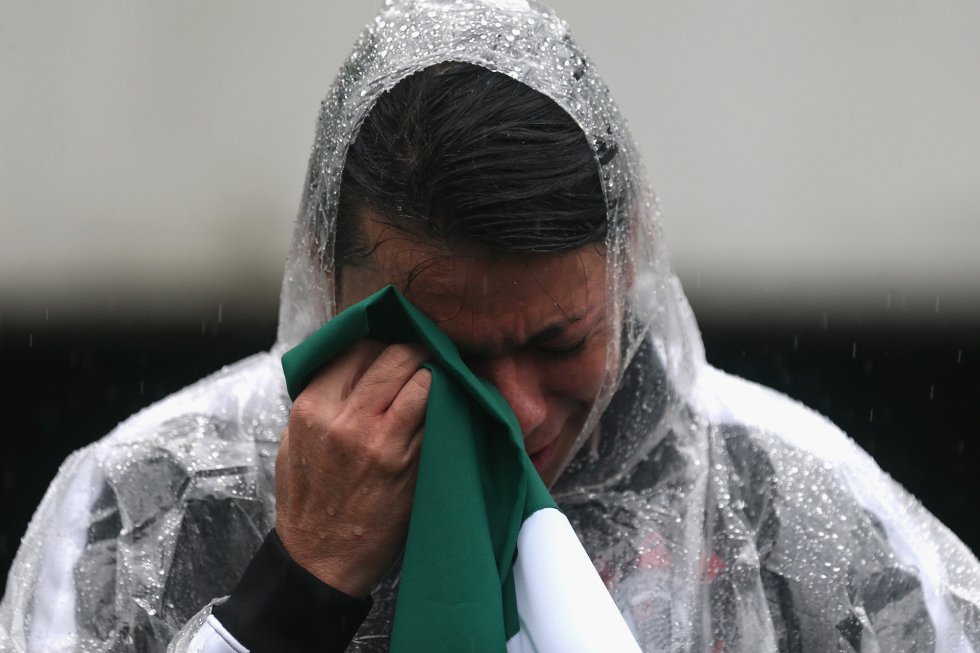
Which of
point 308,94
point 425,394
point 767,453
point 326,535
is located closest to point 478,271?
point 425,394

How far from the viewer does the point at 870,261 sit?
5.85 metres

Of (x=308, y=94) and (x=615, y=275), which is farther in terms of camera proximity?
(x=308, y=94)

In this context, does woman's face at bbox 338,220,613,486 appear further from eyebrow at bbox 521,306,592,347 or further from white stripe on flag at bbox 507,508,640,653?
white stripe on flag at bbox 507,508,640,653

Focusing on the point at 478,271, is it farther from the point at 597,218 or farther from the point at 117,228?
the point at 117,228

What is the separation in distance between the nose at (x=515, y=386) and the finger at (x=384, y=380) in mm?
136

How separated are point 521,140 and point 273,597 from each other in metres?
0.74

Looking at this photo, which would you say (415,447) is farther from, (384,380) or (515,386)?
(515,386)

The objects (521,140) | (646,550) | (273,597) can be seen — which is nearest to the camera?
(273,597)

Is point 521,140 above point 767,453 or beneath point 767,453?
above

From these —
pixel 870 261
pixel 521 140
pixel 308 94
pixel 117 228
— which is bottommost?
pixel 117 228

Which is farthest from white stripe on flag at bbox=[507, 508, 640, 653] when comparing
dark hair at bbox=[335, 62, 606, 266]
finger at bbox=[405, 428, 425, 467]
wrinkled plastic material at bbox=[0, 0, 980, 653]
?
dark hair at bbox=[335, 62, 606, 266]

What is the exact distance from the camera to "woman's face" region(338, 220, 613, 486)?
1.88 meters

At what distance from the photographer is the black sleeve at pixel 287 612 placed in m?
1.77

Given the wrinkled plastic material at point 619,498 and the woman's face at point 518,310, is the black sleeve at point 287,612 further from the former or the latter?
the woman's face at point 518,310
